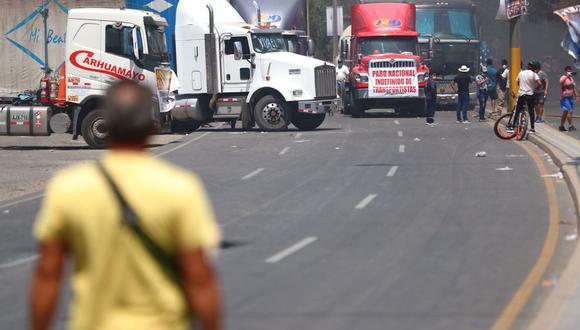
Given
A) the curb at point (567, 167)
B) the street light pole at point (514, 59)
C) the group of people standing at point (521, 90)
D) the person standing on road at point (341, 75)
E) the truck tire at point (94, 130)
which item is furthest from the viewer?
the person standing on road at point (341, 75)

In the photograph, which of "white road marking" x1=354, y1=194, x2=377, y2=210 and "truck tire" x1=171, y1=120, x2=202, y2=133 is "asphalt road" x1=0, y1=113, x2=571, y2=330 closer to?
"white road marking" x1=354, y1=194, x2=377, y2=210

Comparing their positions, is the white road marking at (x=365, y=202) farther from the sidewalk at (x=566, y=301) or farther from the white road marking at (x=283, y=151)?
the white road marking at (x=283, y=151)

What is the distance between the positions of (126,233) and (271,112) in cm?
2984

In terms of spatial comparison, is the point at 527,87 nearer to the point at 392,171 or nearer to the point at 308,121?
the point at 392,171

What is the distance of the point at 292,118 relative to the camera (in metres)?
35.6

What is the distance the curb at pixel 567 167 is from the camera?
17.0 metres

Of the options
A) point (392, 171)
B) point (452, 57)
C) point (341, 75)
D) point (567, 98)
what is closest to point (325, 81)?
point (567, 98)

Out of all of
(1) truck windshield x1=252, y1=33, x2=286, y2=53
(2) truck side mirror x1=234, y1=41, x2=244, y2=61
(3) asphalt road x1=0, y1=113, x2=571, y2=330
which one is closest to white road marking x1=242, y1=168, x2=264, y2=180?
(3) asphalt road x1=0, y1=113, x2=571, y2=330

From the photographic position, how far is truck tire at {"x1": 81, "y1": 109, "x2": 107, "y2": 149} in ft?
97.9

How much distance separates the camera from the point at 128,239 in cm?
438

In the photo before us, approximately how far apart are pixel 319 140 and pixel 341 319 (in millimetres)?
20635

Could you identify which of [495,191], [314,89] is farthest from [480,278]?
[314,89]

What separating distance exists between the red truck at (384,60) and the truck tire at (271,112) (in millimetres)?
7359

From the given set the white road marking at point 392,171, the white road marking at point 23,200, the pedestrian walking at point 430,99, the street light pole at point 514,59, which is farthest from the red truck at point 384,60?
the white road marking at point 23,200
